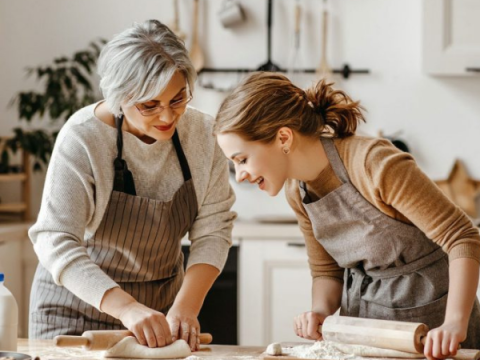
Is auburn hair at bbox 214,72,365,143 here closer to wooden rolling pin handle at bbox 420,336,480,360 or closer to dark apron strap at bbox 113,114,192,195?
dark apron strap at bbox 113,114,192,195

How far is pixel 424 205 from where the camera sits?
1412 millimetres

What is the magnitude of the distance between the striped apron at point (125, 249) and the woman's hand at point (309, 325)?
1.10 ft

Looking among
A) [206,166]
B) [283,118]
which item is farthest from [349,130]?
[206,166]

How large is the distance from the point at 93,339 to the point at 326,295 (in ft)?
1.66

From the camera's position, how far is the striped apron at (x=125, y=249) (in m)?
1.63

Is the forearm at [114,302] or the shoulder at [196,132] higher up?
the shoulder at [196,132]

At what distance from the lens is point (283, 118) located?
4.96 feet

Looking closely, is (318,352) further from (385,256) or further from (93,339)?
(93,339)

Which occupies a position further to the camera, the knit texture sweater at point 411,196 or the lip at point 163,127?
the lip at point 163,127

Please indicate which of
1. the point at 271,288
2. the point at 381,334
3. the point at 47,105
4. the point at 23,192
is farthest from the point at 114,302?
the point at 23,192

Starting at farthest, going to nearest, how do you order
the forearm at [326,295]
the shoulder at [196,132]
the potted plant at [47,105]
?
the potted plant at [47,105]
the shoulder at [196,132]
the forearm at [326,295]

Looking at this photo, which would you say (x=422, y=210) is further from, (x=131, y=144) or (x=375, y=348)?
(x=131, y=144)

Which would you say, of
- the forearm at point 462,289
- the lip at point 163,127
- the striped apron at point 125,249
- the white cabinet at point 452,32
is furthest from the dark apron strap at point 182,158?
the white cabinet at point 452,32

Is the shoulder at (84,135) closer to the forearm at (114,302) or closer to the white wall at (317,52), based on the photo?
the forearm at (114,302)
